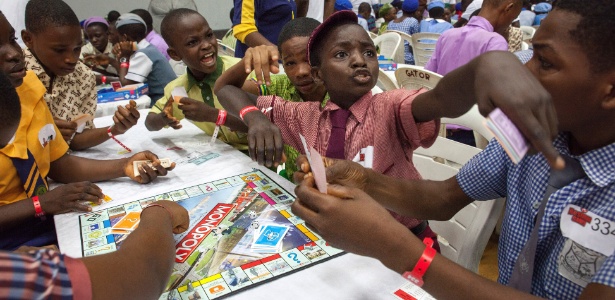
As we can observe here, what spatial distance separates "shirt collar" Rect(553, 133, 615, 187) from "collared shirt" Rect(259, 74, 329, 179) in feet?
3.77

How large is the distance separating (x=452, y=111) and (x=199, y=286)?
0.75 meters

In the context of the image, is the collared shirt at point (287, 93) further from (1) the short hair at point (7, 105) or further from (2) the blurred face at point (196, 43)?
(1) the short hair at point (7, 105)

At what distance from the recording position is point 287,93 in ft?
6.31

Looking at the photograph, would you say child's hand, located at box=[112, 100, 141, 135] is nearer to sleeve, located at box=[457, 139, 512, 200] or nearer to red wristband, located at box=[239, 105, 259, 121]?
red wristband, located at box=[239, 105, 259, 121]

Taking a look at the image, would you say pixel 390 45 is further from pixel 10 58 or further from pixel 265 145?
pixel 10 58

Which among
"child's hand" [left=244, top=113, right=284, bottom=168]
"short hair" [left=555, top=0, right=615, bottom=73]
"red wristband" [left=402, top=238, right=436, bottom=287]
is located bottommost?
"child's hand" [left=244, top=113, right=284, bottom=168]

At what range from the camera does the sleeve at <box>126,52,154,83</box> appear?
3.64 meters

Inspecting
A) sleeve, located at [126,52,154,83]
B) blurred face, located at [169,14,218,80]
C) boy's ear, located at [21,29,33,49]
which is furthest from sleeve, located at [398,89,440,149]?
sleeve, located at [126,52,154,83]

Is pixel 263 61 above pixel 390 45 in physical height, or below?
above

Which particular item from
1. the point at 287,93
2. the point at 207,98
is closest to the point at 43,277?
the point at 287,93

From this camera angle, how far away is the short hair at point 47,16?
203 cm

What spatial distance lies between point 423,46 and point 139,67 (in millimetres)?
3216

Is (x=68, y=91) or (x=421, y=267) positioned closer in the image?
(x=421, y=267)

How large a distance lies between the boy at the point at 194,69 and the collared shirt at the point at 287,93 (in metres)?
0.31
